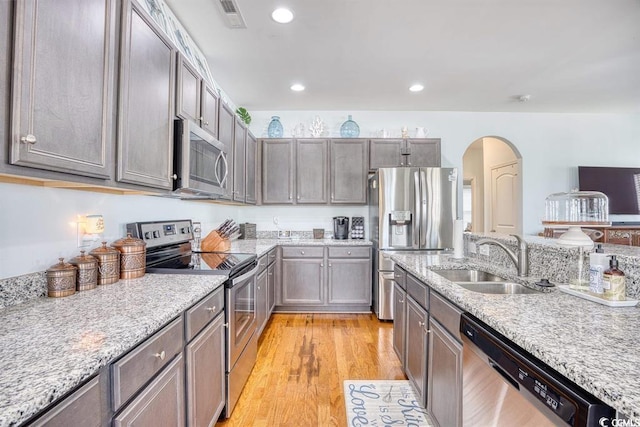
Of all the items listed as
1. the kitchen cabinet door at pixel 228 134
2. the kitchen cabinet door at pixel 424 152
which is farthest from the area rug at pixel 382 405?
the kitchen cabinet door at pixel 424 152

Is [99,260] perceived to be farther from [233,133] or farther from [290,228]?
[290,228]

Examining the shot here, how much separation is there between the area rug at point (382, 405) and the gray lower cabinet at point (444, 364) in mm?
272

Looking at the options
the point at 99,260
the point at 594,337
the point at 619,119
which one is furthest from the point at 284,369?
the point at 619,119

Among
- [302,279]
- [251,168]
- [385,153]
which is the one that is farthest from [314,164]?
[302,279]

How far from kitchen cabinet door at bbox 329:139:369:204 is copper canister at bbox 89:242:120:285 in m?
2.68

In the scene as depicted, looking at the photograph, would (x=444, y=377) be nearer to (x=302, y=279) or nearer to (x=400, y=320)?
(x=400, y=320)

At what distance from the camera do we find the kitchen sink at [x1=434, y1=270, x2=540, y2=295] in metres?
1.56

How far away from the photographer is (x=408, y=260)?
2.18 metres

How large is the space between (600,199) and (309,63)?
242 cm

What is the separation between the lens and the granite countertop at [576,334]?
62 cm

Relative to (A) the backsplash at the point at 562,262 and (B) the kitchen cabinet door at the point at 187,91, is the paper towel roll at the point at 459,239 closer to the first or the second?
(A) the backsplash at the point at 562,262

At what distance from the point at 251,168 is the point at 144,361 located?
2.86 meters

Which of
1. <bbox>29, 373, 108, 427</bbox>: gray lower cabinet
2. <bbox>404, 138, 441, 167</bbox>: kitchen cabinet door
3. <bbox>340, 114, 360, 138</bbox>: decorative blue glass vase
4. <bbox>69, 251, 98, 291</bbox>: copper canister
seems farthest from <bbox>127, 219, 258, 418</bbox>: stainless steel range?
<bbox>404, 138, 441, 167</bbox>: kitchen cabinet door

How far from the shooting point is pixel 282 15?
214cm
